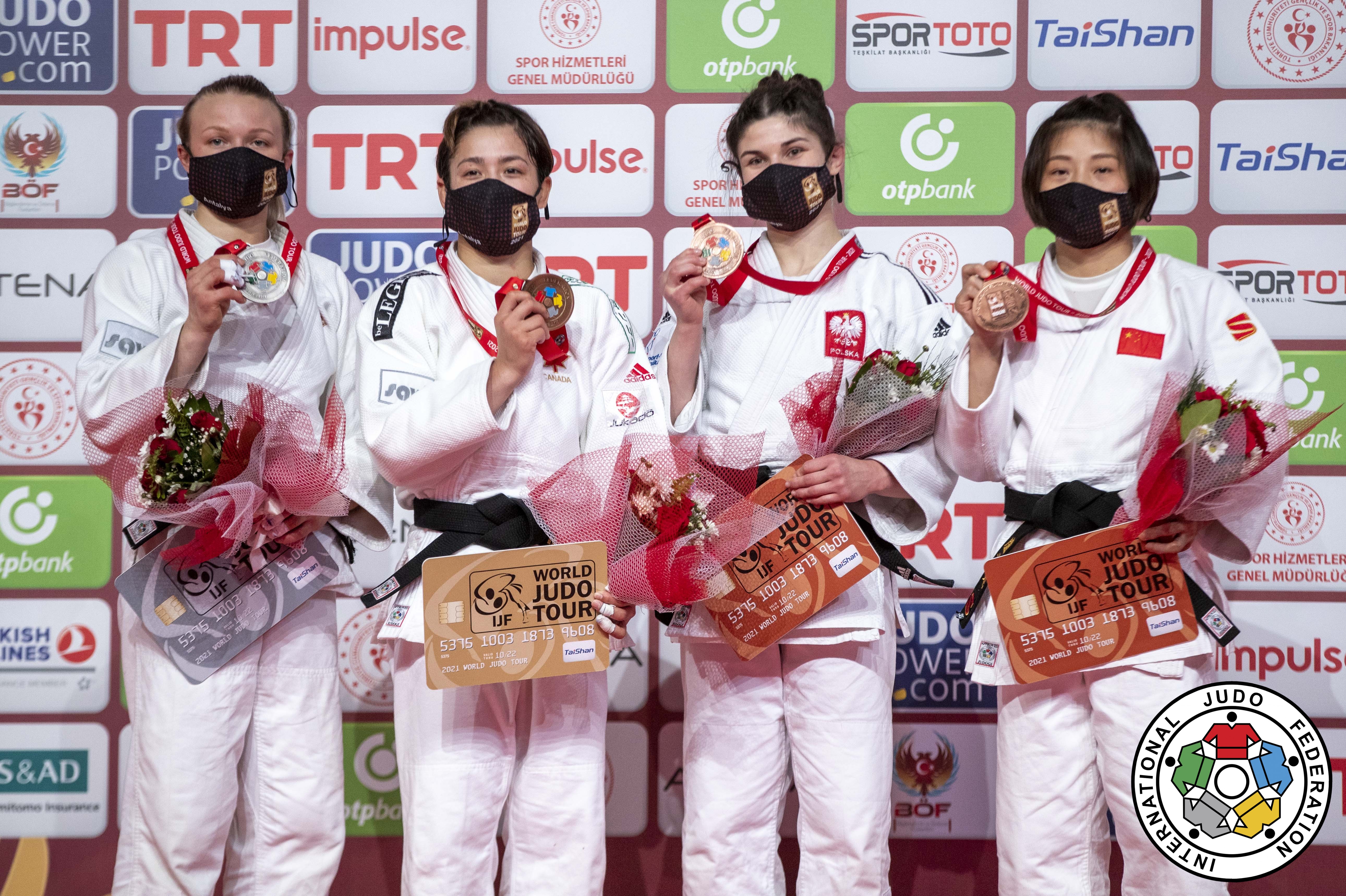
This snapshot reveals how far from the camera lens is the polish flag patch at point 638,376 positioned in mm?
2553

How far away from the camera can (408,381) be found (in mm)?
2379

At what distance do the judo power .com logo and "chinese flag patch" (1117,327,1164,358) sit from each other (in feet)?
2.59

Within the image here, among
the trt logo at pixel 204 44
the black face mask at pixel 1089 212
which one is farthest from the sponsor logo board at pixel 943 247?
the trt logo at pixel 204 44

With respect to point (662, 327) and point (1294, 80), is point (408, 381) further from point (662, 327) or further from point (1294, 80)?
point (1294, 80)

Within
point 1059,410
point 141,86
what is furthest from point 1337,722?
point 141,86

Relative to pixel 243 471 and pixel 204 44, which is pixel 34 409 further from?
pixel 243 471

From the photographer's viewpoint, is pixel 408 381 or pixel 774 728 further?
pixel 774 728

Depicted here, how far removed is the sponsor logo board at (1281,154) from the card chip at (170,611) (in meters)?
3.50

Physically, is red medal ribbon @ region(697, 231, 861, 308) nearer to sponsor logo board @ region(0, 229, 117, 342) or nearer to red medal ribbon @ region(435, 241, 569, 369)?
red medal ribbon @ region(435, 241, 569, 369)

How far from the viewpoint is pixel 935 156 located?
3648 millimetres

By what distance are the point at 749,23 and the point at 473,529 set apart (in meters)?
2.23

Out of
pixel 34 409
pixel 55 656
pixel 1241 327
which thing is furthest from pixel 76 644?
pixel 1241 327

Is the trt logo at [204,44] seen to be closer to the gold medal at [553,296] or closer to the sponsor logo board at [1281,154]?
the gold medal at [553,296]

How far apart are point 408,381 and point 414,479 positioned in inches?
8.8
